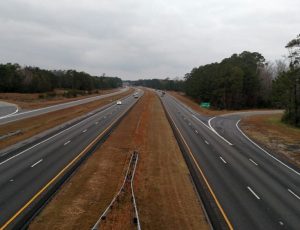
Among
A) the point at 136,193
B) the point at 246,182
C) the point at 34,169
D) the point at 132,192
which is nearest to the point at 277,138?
the point at 246,182

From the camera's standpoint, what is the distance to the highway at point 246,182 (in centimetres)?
1938

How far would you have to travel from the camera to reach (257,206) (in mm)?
21156

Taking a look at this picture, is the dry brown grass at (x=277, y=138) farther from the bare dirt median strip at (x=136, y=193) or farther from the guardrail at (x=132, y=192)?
the guardrail at (x=132, y=192)

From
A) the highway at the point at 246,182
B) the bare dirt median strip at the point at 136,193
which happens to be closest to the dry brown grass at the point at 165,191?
the bare dirt median strip at the point at 136,193

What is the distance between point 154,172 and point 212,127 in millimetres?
31601

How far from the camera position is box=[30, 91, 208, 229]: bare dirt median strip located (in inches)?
712

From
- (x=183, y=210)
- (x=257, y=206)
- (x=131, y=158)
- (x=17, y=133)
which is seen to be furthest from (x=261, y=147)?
(x=17, y=133)

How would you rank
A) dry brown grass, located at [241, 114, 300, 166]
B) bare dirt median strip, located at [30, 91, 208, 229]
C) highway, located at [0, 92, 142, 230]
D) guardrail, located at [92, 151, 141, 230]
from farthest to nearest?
1. dry brown grass, located at [241, 114, 300, 166]
2. highway, located at [0, 92, 142, 230]
3. bare dirt median strip, located at [30, 91, 208, 229]
4. guardrail, located at [92, 151, 141, 230]

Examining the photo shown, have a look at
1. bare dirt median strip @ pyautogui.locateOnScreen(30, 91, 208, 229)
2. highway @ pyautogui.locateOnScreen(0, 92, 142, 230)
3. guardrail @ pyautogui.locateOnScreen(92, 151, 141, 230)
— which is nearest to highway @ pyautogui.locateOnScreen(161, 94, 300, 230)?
bare dirt median strip @ pyautogui.locateOnScreen(30, 91, 208, 229)

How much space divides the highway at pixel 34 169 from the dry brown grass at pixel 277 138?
21004 millimetres

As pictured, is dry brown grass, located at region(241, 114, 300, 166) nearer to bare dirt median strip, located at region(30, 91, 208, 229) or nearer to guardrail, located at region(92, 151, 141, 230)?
bare dirt median strip, located at region(30, 91, 208, 229)

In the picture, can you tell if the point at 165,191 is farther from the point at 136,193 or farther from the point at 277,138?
the point at 277,138

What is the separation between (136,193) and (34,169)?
9.41m

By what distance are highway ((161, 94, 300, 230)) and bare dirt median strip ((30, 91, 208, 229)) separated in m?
1.73
